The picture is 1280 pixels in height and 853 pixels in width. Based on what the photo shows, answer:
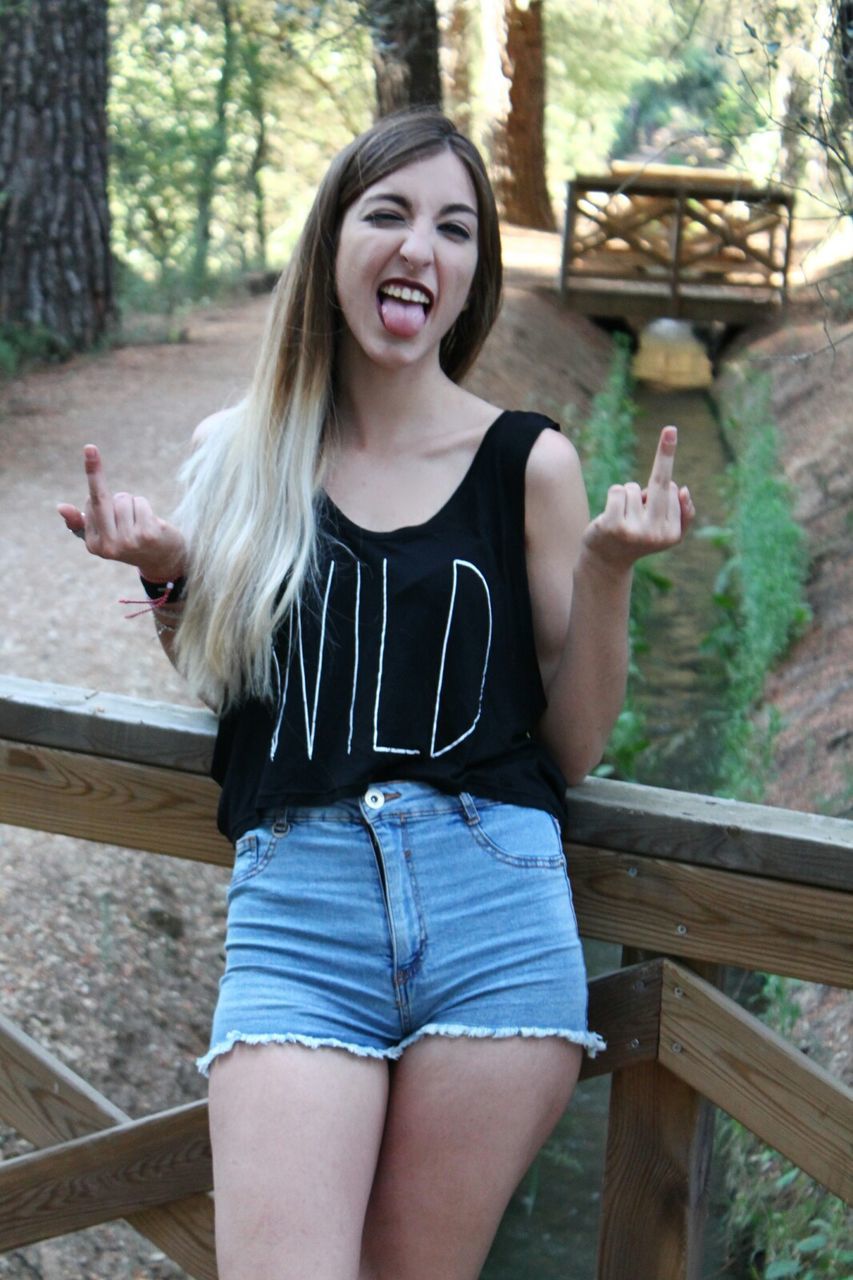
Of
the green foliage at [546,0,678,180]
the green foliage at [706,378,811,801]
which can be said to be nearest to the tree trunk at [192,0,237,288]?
the green foliage at [706,378,811,801]

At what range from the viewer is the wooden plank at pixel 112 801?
85.3 inches

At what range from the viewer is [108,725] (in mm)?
2166

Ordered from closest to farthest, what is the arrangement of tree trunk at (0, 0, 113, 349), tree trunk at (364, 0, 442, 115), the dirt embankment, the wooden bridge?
the dirt embankment < tree trunk at (0, 0, 113, 349) < tree trunk at (364, 0, 442, 115) < the wooden bridge

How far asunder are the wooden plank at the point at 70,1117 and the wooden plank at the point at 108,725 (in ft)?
1.65

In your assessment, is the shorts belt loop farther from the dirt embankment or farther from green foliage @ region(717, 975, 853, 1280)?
the dirt embankment

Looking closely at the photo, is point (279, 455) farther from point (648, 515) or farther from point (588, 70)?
point (588, 70)

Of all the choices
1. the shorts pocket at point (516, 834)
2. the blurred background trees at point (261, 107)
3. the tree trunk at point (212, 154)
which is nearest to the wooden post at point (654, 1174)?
the shorts pocket at point (516, 834)

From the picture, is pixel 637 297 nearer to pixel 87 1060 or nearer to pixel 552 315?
pixel 552 315

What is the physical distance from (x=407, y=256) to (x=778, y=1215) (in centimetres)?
278

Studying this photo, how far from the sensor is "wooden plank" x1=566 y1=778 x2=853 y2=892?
1864 millimetres

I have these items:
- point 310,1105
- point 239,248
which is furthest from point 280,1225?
point 239,248

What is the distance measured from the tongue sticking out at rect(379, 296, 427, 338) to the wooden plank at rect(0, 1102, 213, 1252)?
1.11 m

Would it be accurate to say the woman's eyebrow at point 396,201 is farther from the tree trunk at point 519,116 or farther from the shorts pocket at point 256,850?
the tree trunk at point 519,116

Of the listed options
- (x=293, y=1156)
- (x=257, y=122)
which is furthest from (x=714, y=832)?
(x=257, y=122)
